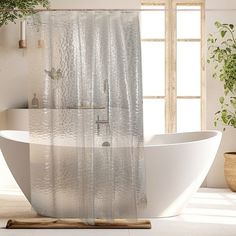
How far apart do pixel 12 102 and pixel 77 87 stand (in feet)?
7.92

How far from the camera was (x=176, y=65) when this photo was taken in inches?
243

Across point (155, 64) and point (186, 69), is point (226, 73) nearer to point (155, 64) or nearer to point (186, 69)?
point (186, 69)

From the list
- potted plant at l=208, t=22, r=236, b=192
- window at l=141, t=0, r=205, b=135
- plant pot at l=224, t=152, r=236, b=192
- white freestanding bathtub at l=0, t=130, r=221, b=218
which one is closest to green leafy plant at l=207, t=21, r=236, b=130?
potted plant at l=208, t=22, r=236, b=192

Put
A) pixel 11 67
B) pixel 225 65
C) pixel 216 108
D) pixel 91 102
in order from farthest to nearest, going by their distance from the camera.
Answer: pixel 11 67
pixel 216 108
pixel 225 65
pixel 91 102

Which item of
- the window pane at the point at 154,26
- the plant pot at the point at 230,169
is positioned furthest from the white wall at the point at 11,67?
the plant pot at the point at 230,169

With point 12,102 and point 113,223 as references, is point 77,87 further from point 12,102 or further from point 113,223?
point 12,102

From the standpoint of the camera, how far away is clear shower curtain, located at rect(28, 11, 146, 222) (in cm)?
389

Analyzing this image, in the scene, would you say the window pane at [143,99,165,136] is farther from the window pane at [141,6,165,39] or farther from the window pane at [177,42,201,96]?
the window pane at [141,6,165,39]

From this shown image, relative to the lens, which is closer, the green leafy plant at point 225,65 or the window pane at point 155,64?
the green leafy plant at point 225,65

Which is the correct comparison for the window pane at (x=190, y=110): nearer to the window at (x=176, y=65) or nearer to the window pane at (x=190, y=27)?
the window at (x=176, y=65)

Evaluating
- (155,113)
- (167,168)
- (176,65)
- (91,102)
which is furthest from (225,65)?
(91,102)

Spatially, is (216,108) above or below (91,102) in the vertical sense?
below

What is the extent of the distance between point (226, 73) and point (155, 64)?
0.90 m

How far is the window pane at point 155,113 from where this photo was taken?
6184 millimetres
